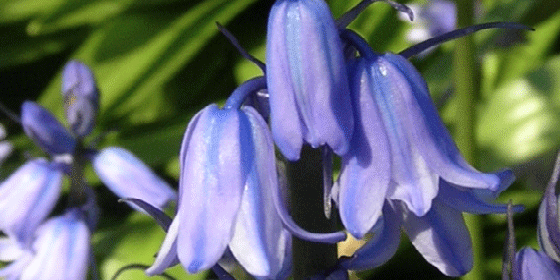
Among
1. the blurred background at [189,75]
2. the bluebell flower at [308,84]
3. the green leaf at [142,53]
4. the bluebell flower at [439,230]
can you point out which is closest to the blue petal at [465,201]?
the bluebell flower at [439,230]

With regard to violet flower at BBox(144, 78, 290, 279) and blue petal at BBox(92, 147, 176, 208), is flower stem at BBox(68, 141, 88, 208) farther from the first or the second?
violet flower at BBox(144, 78, 290, 279)

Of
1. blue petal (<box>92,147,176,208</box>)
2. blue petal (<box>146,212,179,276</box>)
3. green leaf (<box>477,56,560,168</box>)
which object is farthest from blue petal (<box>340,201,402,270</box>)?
green leaf (<box>477,56,560,168</box>)

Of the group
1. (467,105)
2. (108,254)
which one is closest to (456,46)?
(467,105)

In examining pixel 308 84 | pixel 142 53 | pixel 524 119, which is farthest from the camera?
pixel 142 53

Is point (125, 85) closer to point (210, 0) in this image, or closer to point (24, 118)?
point (210, 0)

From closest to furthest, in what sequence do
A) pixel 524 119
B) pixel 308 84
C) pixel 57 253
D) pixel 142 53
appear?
pixel 308 84 → pixel 57 253 → pixel 524 119 → pixel 142 53

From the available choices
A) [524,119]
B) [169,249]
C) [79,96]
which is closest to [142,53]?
[79,96]

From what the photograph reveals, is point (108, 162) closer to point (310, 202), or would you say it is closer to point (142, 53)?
point (310, 202)
